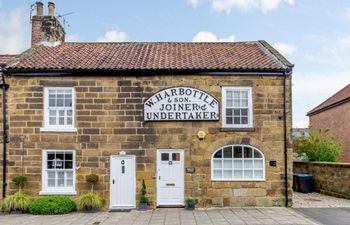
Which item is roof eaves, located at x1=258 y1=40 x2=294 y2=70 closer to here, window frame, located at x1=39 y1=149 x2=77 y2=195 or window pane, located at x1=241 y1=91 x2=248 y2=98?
window pane, located at x1=241 y1=91 x2=248 y2=98

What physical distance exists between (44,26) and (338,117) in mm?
21850

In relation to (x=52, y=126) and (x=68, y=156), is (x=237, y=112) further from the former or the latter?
(x=52, y=126)

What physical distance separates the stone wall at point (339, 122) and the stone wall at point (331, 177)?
7.81 meters

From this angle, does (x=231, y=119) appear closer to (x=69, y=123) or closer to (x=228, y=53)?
(x=228, y=53)

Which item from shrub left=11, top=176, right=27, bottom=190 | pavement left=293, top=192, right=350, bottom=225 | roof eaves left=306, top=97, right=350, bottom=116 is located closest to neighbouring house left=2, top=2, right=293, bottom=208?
shrub left=11, top=176, right=27, bottom=190

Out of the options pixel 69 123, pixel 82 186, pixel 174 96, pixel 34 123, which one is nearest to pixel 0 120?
pixel 34 123

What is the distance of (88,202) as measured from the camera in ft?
48.1

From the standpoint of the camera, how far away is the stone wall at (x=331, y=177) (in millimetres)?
17047

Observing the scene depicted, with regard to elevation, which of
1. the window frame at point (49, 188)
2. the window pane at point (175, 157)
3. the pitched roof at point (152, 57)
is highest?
the pitched roof at point (152, 57)

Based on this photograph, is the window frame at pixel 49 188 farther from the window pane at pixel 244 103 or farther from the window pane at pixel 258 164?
the window pane at pixel 258 164

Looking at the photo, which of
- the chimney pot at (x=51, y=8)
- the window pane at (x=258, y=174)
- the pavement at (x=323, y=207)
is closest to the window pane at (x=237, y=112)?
the window pane at (x=258, y=174)

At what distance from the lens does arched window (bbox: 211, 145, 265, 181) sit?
15500 millimetres

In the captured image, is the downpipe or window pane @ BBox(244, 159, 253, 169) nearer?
the downpipe

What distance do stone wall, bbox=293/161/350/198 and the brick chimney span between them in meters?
15.7
